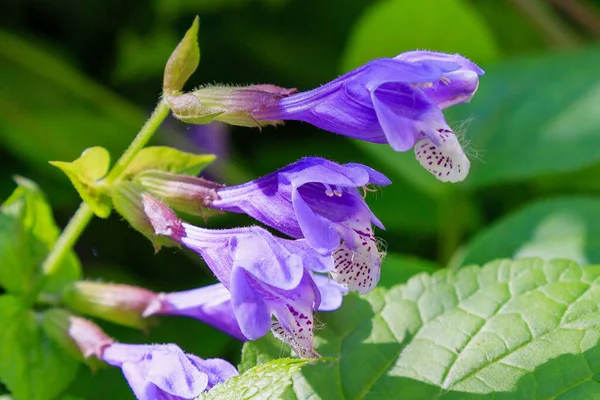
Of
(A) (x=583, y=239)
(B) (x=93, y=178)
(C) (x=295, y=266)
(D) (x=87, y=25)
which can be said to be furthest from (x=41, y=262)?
(A) (x=583, y=239)

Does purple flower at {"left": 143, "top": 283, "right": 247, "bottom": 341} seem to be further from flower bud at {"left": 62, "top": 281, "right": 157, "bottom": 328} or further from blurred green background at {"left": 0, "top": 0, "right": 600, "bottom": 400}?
blurred green background at {"left": 0, "top": 0, "right": 600, "bottom": 400}

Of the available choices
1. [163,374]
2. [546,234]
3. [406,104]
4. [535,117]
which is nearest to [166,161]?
[163,374]

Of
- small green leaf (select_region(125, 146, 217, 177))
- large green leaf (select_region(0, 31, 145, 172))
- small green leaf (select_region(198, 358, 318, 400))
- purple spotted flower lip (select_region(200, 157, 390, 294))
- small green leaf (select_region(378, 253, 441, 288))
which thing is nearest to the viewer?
small green leaf (select_region(198, 358, 318, 400))

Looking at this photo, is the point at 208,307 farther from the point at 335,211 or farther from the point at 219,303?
the point at 335,211

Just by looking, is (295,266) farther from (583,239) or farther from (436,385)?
(583,239)

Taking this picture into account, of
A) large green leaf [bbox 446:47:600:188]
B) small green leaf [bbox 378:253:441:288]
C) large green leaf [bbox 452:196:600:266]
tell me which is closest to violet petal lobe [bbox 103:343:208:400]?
small green leaf [bbox 378:253:441:288]

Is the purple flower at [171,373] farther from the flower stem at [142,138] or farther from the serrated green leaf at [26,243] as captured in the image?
the serrated green leaf at [26,243]

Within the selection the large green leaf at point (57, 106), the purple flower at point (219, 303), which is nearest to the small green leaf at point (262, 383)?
the purple flower at point (219, 303)
